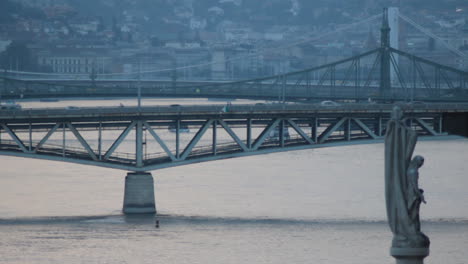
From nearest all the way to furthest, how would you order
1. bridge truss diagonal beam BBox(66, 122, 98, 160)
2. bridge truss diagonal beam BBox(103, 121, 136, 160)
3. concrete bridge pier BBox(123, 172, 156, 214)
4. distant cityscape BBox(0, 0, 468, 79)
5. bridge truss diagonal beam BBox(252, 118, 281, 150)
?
concrete bridge pier BBox(123, 172, 156, 214) → bridge truss diagonal beam BBox(66, 122, 98, 160) → bridge truss diagonal beam BBox(103, 121, 136, 160) → bridge truss diagonal beam BBox(252, 118, 281, 150) → distant cityscape BBox(0, 0, 468, 79)

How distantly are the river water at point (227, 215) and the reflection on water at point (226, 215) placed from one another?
1.6 inches

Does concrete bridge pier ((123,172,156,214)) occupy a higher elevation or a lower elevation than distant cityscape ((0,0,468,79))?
lower

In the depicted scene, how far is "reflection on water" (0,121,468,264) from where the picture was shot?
33.5 metres

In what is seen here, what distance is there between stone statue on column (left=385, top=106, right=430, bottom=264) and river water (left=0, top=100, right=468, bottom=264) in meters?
19.0

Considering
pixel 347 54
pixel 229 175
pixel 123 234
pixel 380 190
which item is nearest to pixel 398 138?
pixel 123 234

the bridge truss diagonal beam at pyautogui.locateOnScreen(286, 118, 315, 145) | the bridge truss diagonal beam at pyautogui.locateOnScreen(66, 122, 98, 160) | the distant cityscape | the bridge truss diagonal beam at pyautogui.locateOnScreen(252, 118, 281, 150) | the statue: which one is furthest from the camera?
the distant cityscape

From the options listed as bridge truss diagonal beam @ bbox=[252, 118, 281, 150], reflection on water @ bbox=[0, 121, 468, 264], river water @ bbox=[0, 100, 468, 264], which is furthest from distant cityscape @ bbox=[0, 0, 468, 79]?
bridge truss diagonal beam @ bbox=[252, 118, 281, 150]

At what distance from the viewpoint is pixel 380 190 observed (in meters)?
50.5

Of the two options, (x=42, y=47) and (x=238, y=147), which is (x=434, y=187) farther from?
(x=42, y=47)

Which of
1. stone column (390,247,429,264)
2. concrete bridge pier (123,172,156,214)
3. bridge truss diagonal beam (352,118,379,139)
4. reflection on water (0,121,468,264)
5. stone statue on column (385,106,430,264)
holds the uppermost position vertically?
stone statue on column (385,106,430,264)

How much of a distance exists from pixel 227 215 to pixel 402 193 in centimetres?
3134

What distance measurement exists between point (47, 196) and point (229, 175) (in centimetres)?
1195

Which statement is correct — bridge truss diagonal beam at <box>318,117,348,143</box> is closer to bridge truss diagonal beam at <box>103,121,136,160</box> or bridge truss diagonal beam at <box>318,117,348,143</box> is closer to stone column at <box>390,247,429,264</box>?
bridge truss diagonal beam at <box>103,121,136,160</box>

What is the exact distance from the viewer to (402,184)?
11102mm
